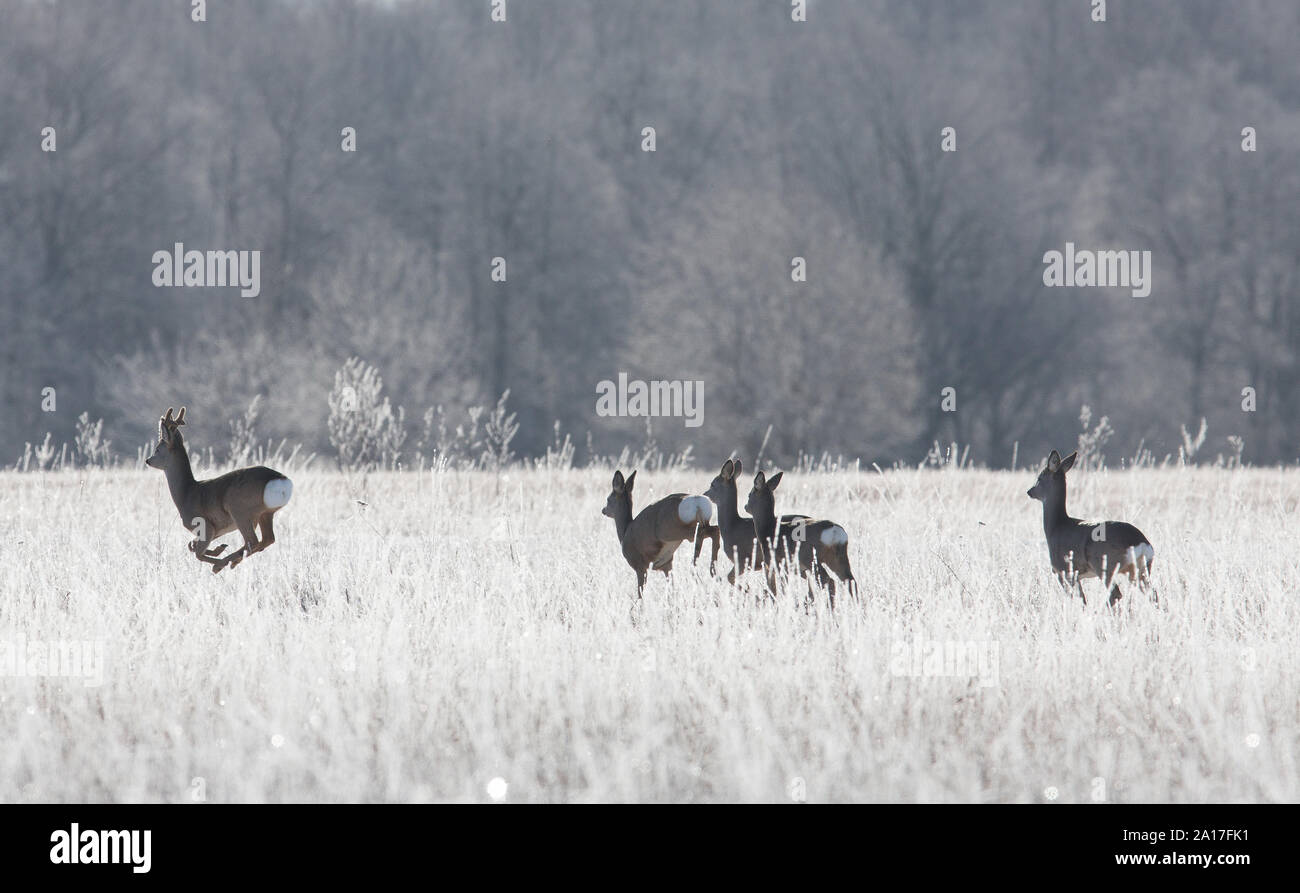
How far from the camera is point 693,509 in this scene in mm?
6898

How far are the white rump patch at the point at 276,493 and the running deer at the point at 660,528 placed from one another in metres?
1.67

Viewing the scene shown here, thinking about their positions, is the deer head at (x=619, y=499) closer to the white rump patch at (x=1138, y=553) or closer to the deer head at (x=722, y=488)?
the deer head at (x=722, y=488)

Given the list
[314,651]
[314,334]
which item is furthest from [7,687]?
[314,334]

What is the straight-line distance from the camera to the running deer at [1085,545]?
22.3 feet

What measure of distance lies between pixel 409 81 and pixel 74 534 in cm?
3646

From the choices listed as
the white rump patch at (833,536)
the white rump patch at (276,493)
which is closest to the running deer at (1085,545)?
the white rump patch at (833,536)

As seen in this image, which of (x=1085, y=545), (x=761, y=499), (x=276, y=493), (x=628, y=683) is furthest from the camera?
(x=761, y=499)

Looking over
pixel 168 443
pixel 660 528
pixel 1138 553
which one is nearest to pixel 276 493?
pixel 168 443

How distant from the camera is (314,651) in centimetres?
607

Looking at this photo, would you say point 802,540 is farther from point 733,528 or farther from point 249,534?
point 249,534

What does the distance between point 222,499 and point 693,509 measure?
84.9 inches

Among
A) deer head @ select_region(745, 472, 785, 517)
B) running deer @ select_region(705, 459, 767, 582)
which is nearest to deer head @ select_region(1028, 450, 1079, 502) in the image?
deer head @ select_region(745, 472, 785, 517)

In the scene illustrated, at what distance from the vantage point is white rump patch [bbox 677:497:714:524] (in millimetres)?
6895

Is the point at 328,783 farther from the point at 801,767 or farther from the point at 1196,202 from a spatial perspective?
the point at 1196,202
